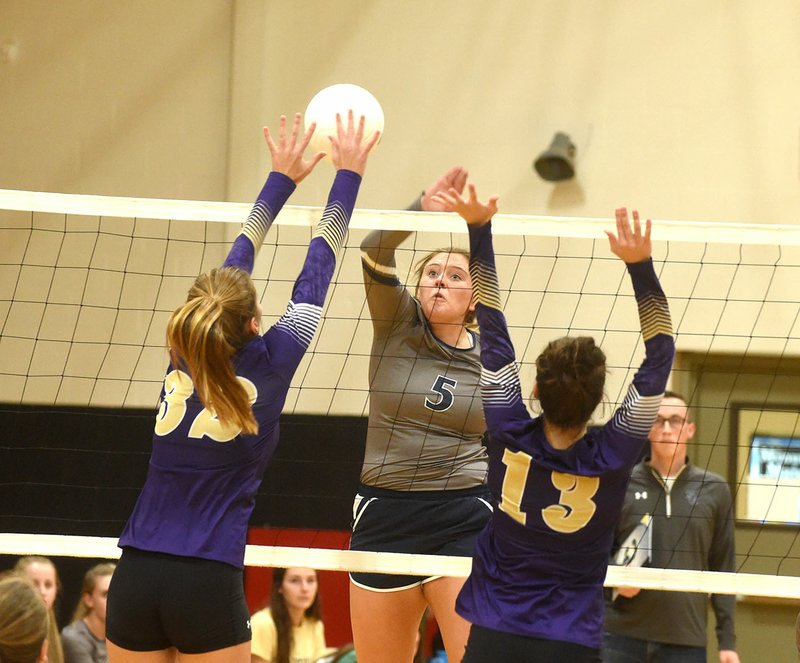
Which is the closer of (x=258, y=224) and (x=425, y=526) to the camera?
(x=258, y=224)

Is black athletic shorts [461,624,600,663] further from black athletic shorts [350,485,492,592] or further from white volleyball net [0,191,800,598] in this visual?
white volleyball net [0,191,800,598]

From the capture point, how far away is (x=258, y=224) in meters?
3.68

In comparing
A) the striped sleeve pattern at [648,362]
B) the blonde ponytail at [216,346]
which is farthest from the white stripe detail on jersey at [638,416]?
the blonde ponytail at [216,346]

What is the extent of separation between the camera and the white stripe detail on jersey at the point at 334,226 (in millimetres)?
3500

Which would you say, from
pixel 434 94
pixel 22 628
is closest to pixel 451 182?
pixel 22 628

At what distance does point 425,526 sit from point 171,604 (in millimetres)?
1237

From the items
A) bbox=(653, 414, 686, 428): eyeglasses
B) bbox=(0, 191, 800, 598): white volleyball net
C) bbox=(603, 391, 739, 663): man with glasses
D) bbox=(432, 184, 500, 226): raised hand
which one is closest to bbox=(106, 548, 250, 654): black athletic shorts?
bbox=(432, 184, 500, 226): raised hand

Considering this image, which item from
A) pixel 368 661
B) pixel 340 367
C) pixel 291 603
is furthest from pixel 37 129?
pixel 368 661

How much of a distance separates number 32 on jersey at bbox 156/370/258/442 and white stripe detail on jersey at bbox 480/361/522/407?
0.69 meters

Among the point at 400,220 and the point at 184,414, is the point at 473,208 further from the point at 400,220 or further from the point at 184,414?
the point at 184,414

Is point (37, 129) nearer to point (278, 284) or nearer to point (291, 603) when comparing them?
point (278, 284)

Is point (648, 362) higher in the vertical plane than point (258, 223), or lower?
lower

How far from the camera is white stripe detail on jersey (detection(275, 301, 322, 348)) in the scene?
3271mm

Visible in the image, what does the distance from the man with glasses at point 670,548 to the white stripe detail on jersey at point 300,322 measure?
246 centimetres
